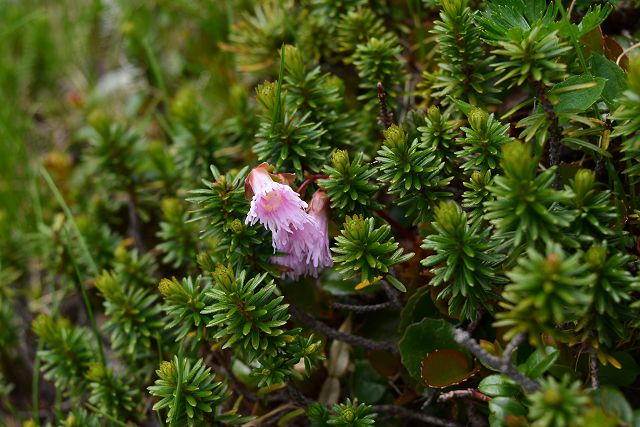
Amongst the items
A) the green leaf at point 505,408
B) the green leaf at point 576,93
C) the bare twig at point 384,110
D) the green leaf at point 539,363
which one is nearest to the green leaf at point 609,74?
the green leaf at point 576,93

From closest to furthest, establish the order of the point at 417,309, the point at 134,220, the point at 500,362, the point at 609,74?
the point at 500,362 → the point at 609,74 → the point at 417,309 → the point at 134,220

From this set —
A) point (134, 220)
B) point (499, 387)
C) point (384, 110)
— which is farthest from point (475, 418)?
point (134, 220)

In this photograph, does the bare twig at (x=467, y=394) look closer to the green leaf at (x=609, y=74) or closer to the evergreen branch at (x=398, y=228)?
the evergreen branch at (x=398, y=228)

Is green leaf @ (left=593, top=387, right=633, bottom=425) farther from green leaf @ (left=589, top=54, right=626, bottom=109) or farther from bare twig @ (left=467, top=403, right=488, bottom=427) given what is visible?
green leaf @ (left=589, top=54, right=626, bottom=109)

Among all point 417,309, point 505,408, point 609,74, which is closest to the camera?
point 505,408

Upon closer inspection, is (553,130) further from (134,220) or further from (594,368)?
(134,220)

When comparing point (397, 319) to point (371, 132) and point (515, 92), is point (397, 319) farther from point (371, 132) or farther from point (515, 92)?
point (515, 92)
